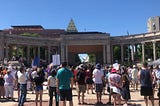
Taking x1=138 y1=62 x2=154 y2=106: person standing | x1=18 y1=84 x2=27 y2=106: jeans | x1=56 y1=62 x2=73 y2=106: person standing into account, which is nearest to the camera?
x1=56 y1=62 x2=73 y2=106: person standing

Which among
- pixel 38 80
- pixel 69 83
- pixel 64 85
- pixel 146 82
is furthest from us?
pixel 38 80

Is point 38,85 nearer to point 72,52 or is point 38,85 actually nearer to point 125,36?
point 125,36

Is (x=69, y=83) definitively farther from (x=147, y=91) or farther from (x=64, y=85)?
(x=147, y=91)

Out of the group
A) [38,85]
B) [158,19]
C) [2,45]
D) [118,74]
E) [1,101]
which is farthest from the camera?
[158,19]

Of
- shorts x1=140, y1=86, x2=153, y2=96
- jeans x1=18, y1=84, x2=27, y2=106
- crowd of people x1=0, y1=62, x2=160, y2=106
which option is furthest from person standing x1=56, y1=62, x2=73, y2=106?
jeans x1=18, y1=84, x2=27, y2=106

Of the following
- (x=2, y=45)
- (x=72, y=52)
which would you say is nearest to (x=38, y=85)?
(x=2, y=45)

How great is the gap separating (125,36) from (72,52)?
61.3ft

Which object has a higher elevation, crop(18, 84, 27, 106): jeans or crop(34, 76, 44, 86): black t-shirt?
crop(34, 76, 44, 86): black t-shirt

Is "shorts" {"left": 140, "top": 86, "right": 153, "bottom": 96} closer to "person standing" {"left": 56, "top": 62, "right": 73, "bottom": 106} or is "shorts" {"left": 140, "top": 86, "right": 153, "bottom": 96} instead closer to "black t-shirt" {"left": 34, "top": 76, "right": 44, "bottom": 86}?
"person standing" {"left": 56, "top": 62, "right": 73, "bottom": 106}

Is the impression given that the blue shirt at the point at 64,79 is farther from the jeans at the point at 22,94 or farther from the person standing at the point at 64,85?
the jeans at the point at 22,94

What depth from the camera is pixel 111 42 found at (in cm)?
8894

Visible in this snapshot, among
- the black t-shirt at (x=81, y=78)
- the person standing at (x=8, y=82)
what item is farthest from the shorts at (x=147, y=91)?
the person standing at (x=8, y=82)

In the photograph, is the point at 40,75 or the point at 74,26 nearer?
the point at 40,75

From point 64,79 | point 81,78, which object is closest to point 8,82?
point 81,78
